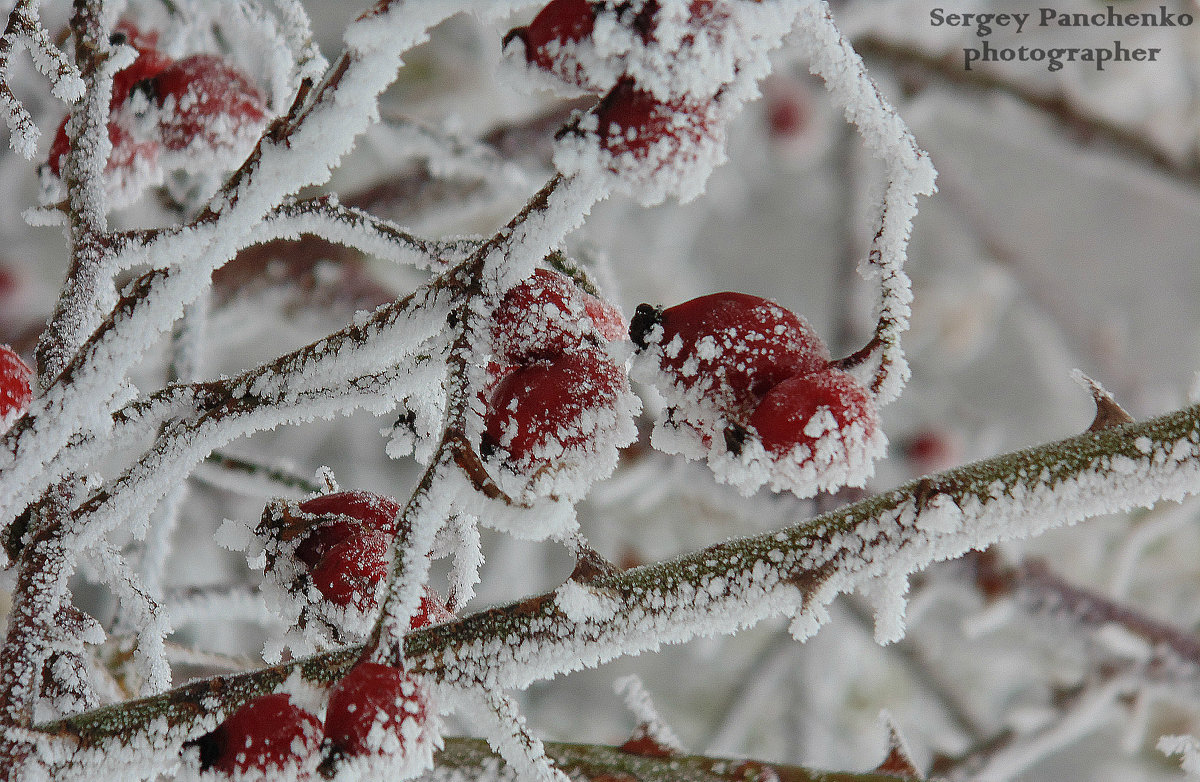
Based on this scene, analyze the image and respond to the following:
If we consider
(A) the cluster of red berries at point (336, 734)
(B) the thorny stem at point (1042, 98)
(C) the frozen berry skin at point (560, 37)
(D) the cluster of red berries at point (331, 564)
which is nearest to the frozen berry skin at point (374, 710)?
(A) the cluster of red berries at point (336, 734)

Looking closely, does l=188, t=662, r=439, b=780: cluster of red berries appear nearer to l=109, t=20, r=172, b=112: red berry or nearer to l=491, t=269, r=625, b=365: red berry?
l=491, t=269, r=625, b=365: red berry

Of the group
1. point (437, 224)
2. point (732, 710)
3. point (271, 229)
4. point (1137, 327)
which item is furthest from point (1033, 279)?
point (1137, 327)

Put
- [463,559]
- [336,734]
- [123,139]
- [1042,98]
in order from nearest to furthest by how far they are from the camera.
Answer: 1. [336,734]
2. [463,559]
3. [123,139]
4. [1042,98]

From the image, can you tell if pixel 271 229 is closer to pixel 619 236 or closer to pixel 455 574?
pixel 455 574

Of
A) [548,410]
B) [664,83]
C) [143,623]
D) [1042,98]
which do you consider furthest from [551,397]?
[1042,98]

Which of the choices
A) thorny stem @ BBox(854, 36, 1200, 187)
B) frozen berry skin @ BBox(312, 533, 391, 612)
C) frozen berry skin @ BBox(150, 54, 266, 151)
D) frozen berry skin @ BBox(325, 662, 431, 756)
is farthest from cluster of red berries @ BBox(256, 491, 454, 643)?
thorny stem @ BBox(854, 36, 1200, 187)

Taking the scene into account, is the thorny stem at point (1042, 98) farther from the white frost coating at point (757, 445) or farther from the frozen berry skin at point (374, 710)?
the frozen berry skin at point (374, 710)

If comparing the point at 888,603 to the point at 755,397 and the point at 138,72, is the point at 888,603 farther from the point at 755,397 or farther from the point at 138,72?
the point at 138,72
